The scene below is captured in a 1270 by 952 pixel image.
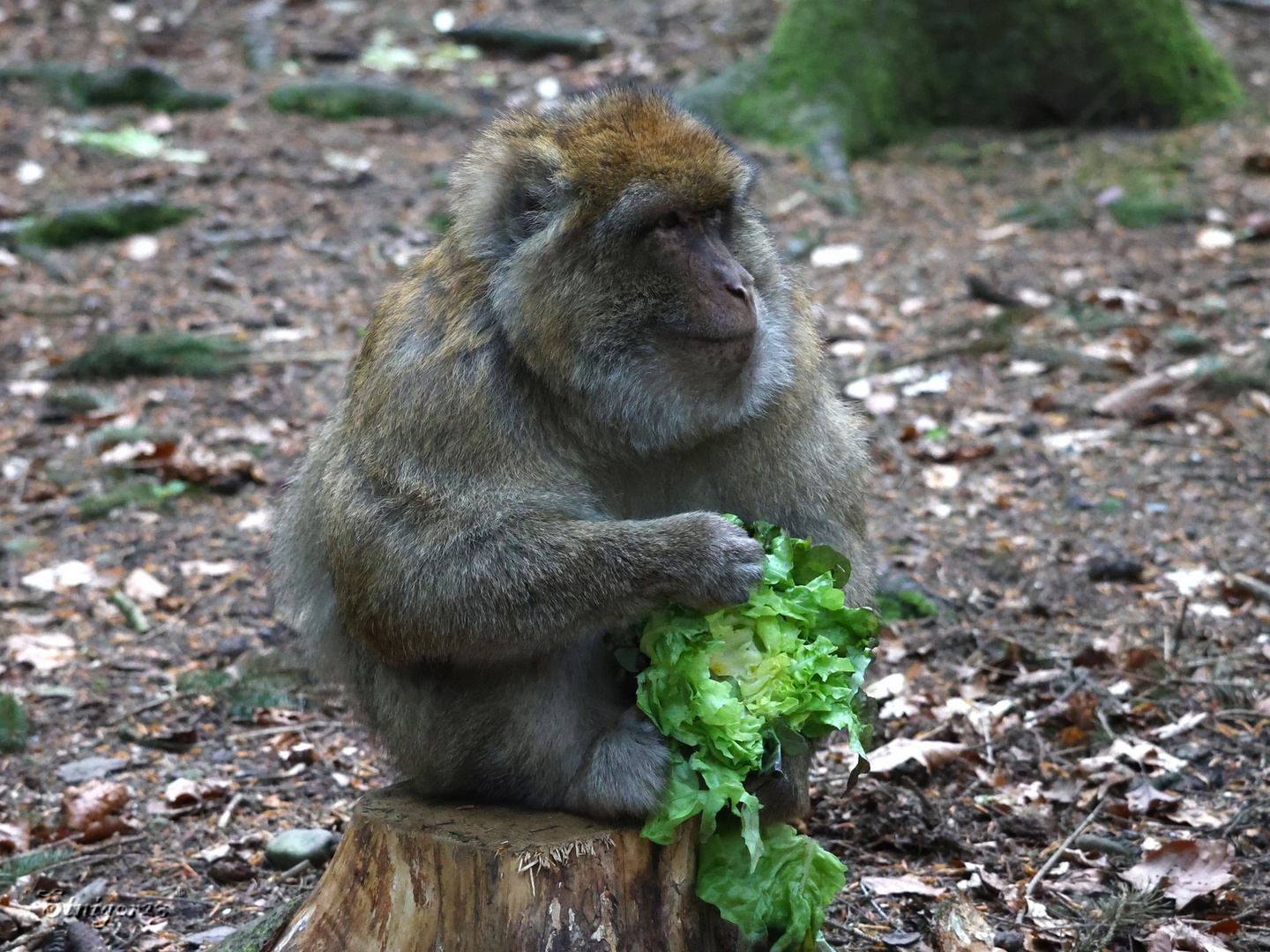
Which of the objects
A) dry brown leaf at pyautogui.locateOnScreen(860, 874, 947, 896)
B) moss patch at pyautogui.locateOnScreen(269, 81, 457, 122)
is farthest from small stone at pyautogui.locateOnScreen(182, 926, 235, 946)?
moss patch at pyautogui.locateOnScreen(269, 81, 457, 122)

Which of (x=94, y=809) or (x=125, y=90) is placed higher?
(x=94, y=809)

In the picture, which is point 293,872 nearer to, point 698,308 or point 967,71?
point 698,308

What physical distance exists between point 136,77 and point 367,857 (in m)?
10.2

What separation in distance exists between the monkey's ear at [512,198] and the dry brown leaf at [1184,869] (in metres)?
2.61

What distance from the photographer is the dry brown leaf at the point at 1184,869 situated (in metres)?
3.96

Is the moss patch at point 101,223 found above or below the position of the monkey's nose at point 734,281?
below

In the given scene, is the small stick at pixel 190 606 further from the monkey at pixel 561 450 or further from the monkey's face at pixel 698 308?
the monkey's face at pixel 698 308

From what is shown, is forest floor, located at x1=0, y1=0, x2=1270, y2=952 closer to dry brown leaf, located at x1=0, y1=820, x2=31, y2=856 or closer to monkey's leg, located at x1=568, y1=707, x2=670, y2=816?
dry brown leaf, located at x1=0, y1=820, x2=31, y2=856

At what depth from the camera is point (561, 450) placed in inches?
142

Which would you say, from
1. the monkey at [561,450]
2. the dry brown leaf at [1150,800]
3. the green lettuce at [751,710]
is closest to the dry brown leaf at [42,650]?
the monkey at [561,450]

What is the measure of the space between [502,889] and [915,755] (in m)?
2.07

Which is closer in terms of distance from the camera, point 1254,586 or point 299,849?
point 299,849

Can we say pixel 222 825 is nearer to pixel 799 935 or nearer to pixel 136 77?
pixel 799 935

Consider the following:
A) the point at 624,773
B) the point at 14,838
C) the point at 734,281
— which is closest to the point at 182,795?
the point at 14,838
